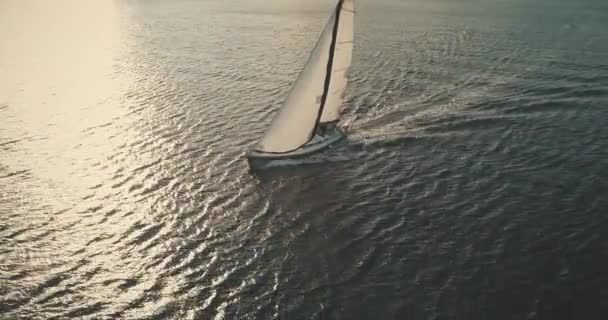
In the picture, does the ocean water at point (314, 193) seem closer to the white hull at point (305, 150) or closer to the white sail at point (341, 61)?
the white hull at point (305, 150)

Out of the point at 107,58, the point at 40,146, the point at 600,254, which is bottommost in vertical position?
the point at 600,254

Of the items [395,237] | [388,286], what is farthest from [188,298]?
[395,237]

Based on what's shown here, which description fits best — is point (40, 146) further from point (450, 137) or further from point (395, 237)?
point (450, 137)

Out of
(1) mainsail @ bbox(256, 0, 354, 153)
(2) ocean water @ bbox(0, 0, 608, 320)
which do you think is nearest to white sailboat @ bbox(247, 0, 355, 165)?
(1) mainsail @ bbox(256, 0, 354, 153)

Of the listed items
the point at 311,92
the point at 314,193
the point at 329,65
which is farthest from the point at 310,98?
the point at 314,193

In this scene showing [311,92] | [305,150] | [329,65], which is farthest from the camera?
[305,150]

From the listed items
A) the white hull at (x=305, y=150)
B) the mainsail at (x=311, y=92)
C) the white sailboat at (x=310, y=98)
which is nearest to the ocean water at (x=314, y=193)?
the white hull at (x=305, y=150)

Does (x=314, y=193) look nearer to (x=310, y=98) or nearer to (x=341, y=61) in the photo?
(x=310, y=98)
